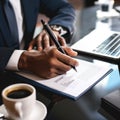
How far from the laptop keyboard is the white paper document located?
105mm

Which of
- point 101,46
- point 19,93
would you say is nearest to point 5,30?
point 101,46

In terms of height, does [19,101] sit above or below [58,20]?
above

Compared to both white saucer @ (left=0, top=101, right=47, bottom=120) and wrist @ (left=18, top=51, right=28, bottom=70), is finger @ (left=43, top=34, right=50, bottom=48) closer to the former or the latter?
wrist @ (left=18, top=51, right=28, bottom=70)

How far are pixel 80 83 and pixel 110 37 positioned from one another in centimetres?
42

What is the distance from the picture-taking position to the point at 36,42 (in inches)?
47.0

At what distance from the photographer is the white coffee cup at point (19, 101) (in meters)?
0.70

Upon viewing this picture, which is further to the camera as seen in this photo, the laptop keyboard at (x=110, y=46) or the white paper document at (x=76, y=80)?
the laptop keyboard at (x=110, y=46)

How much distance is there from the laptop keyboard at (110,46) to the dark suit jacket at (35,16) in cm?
24

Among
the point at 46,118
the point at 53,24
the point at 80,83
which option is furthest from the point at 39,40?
the point at 46,118

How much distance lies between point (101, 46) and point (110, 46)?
36mm

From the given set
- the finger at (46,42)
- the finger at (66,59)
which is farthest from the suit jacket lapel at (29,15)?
the finger at (66,59)

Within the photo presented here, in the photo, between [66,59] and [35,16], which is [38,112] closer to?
[66,59]

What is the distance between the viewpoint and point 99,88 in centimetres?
93

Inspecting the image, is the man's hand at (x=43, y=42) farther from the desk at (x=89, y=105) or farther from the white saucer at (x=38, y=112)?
the white saucer at (x=38, y=112)
